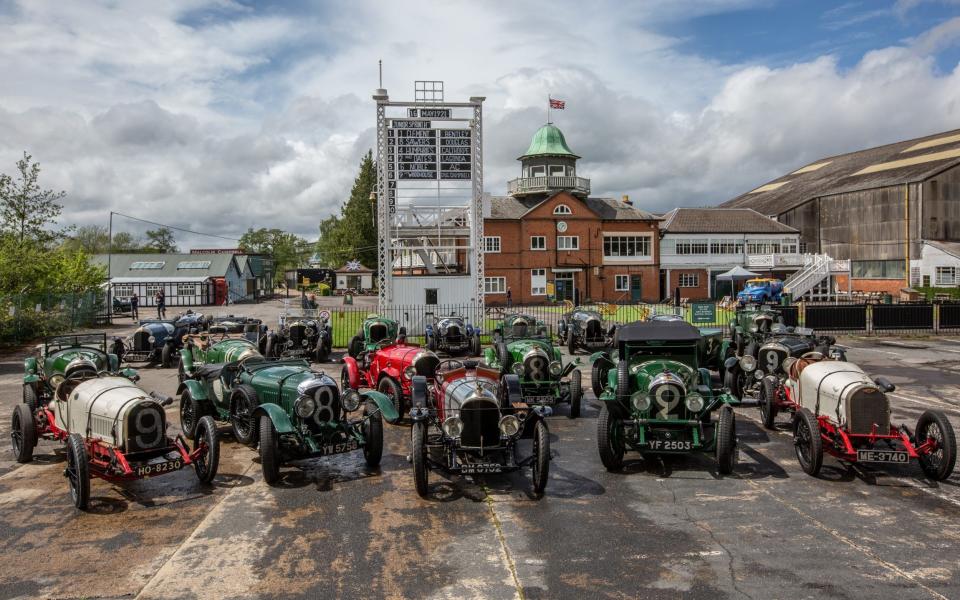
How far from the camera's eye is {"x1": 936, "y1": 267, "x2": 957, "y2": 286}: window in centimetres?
4366

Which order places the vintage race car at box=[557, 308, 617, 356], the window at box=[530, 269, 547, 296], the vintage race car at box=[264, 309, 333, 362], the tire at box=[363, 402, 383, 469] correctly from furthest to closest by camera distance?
the window at box=[530, 269, 547, 296], the vintage race car at box=[557, 308, 617, 356], the vintage race car at box=[264, 309, 333, 362], the tire at box=[363, 402, 383, 469]

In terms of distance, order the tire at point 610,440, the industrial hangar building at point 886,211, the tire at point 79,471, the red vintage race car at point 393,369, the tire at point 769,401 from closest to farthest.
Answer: the tire at point 79,471 < the tire at point 610,440 < the tire at point 769,401 < the red vintage race car at point 393,369 < the industrial hangar building at point 886,211

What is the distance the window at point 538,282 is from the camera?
48.4m

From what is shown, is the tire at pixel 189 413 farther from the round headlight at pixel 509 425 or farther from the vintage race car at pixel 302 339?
the vintage race car at pixel 302 339

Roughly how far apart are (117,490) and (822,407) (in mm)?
9416

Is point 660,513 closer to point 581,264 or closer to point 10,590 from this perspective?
point 10,590

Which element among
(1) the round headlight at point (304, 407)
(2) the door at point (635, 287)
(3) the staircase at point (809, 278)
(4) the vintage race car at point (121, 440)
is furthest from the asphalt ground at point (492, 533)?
(2) the door at point (635, 287)

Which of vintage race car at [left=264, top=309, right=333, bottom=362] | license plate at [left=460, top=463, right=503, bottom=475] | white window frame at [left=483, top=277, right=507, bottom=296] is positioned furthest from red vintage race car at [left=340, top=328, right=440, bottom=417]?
white window frame at [left=483, top=277, right=507, bottom=296]

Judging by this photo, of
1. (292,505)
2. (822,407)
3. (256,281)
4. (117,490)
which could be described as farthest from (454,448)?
(256,281)

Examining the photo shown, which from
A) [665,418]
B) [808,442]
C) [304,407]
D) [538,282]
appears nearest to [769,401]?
[808,442]

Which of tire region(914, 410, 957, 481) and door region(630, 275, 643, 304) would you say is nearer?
tire region(914, 410, 957, 481)

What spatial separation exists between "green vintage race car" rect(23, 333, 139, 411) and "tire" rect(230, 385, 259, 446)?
7.68 feet

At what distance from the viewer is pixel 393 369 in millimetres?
12477

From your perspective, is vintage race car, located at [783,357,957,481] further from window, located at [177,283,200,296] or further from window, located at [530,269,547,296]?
window, located at [177,283,200,296]
